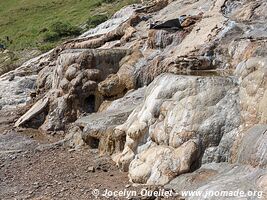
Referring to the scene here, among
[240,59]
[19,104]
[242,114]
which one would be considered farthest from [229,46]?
[19,104]

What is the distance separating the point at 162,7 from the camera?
29938mm

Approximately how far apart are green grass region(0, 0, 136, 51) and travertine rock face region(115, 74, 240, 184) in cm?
3098

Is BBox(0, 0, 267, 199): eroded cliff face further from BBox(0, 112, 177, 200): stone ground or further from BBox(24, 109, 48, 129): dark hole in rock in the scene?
BBox(0, 112, 177, 200): stone ground

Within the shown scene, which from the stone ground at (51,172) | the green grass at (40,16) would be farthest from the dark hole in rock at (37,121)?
the green grass at (40,16)

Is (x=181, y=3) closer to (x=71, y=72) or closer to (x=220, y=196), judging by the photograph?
(x=71, y=72)

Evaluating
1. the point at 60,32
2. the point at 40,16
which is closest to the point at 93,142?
the point at 60,32

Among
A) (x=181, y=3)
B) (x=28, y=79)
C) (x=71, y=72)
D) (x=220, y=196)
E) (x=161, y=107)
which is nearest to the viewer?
(x=220, y=196)

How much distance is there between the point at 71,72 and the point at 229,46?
24.9 ft

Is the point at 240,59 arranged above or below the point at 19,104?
above

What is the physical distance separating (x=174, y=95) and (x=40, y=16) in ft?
192

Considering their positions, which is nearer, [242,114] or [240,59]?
[242,114]

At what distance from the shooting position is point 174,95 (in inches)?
607

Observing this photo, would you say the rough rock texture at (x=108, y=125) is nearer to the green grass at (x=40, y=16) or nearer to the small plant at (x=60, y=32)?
the green grass at (x=40, y=16)

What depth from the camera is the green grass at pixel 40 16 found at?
183 feet
